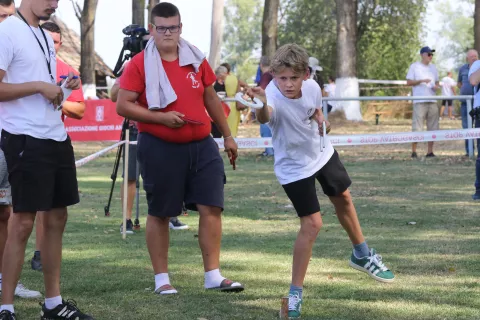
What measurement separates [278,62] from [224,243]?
3.43 meters

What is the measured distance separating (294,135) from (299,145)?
73mm

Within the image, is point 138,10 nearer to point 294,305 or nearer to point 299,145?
point 299,145

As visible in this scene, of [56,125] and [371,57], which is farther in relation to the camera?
[371,57]

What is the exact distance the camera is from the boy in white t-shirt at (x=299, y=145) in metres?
6.35

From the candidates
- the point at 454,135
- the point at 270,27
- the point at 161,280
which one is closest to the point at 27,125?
the point at 161,280

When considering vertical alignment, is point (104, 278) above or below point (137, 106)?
below

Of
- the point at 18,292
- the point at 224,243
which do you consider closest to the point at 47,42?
the point at 18,292

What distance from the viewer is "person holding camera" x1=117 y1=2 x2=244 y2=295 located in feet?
22.6

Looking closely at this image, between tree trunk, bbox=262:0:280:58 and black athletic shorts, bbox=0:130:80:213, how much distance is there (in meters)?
26.6

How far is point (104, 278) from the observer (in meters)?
7.66

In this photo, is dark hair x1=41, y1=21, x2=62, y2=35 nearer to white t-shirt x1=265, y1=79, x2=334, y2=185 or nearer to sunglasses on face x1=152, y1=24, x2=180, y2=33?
sunglasses on face x1=152, y1=24, x2=180, y2=33

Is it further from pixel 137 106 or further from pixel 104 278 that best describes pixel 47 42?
pixel 104 278

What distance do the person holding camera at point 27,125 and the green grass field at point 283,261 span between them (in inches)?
27.1

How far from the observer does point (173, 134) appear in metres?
6.95
